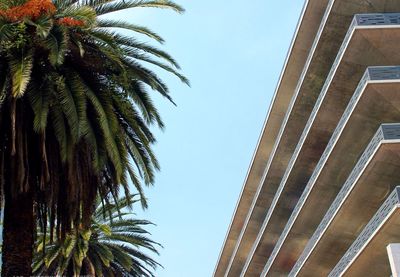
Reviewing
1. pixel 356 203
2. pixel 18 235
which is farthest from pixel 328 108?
pixel 18 235

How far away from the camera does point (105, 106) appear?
17.2 m

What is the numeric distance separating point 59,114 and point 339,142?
16.6m

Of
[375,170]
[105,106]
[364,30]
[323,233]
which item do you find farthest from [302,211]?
[105,106]

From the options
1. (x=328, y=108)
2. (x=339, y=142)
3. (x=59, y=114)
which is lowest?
(x=59, y=114)

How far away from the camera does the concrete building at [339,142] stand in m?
25.9

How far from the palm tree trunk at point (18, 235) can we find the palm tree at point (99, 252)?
492 inches

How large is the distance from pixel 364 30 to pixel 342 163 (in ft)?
24.5

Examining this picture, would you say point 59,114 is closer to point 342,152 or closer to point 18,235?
point 18,235

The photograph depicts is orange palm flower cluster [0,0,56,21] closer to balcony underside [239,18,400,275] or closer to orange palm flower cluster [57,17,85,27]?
orange palm flower cluster [57,17,85,27]

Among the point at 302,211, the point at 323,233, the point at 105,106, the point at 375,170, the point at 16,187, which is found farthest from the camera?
the point at 302,211

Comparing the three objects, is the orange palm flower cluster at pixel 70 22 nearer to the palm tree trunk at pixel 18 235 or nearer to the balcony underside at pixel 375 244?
the palm tree trunk at pixel 18 235

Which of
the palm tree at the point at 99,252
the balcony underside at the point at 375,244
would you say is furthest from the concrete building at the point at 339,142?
the palm tree at the point at 99,252

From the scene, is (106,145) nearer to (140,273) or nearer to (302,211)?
(140,273)

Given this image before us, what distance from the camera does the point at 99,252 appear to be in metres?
31.2
